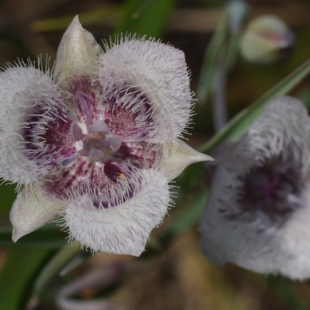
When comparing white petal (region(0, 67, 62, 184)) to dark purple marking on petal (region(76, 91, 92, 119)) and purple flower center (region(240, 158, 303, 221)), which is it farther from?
purple flower center (region(240, 158, 303, 221))

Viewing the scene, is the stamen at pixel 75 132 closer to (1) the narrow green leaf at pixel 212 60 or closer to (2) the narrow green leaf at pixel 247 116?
(2) the narrow green leaf at pixel 247 116

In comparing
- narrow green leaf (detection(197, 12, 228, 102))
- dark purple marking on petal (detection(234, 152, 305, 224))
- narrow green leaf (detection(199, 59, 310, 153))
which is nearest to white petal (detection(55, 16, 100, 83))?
narrow green leaf (detection(199, 59, 310, 153))

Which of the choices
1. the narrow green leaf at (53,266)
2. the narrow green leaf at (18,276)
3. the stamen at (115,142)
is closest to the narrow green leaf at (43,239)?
the narrow green leaf at (53,266)

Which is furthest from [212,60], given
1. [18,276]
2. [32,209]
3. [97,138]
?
[32,209]

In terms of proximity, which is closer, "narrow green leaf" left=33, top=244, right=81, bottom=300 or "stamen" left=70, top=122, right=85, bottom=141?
"stamen" left=70, top=122, right=85, bottom=141

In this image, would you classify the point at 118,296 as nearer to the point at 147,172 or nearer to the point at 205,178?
the point at 205,178

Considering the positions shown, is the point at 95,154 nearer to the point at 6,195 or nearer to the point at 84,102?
the point at 84,102
